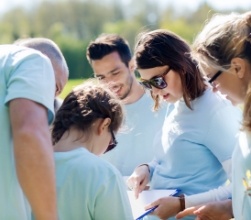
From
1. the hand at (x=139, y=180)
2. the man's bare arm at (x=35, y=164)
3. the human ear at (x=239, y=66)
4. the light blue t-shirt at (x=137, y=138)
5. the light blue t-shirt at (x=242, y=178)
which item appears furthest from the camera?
the light blue t-shirt at (x=137, y=138)

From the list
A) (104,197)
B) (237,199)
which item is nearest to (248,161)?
(237,199)

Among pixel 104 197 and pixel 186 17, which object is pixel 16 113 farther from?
Result: pixel 186 17

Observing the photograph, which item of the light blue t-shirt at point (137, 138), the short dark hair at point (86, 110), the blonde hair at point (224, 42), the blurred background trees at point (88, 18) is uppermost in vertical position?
the blonde hair at point (224, 42)

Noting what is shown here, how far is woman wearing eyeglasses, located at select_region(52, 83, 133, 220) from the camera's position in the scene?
2.56 meters

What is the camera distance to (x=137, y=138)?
4043 mm

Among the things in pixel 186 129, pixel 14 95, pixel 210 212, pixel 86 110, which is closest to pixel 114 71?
pixel 186 129

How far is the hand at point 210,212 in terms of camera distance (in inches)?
117

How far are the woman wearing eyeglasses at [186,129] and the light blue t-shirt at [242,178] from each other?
557mm

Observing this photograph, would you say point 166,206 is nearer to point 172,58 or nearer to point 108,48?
point 172,58

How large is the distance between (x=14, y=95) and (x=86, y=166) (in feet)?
1.66

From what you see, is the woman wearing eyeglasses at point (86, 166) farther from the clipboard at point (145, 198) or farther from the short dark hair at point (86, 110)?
the clipboard at point (145, 198)

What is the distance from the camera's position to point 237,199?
2.51 meters

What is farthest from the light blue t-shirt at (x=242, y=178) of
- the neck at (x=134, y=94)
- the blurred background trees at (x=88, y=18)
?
the blurred background trees at (x=88, y=18)

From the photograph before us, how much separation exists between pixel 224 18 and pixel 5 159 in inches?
38.8
